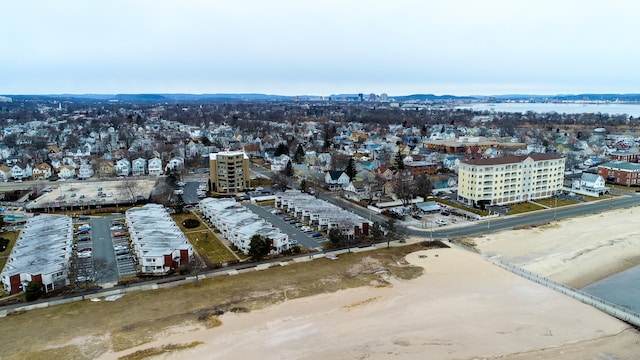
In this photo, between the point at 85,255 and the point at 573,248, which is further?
the point at 573,248

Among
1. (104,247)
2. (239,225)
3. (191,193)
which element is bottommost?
(104,247)

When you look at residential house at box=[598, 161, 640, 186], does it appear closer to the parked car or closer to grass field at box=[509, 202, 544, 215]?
grass field at box=[509, 202, 544, 215]

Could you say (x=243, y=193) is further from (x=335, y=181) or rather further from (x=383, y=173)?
(x=383, y=173)

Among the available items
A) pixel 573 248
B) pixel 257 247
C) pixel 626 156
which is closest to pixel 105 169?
pixel 257 247

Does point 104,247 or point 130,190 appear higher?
point 130,190

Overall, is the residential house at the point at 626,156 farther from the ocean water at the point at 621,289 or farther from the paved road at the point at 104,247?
the paved road at the point at 104,247

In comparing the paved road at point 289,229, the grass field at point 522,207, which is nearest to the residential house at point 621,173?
the grass field at point 522,207
